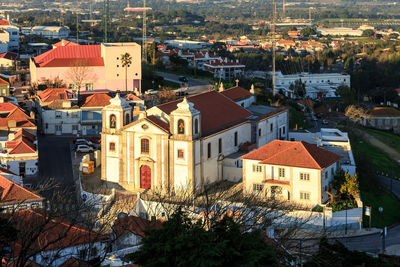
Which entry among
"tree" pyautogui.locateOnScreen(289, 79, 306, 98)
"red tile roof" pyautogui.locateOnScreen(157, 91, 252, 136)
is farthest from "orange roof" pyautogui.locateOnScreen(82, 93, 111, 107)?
"tree" pyautogui.locateOnScreen(289, 79, 306, 98)

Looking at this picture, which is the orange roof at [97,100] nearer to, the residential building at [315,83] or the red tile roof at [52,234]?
the red tile roof at [52,234]

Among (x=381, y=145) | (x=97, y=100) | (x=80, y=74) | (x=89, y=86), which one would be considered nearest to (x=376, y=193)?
(x=381, y=145)

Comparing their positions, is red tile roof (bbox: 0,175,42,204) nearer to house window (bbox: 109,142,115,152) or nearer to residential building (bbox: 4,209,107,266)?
residential building (bbox: 4,209,107,266)

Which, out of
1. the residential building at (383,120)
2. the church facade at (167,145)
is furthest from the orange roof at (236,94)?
the residential building at (383,120)

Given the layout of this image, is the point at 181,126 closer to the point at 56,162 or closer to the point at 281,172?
the point at 281,172

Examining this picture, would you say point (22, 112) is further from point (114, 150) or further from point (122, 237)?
point (122, 237)

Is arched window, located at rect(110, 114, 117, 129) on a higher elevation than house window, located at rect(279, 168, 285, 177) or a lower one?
higher

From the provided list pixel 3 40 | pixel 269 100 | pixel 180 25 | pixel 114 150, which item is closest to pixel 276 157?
pixel 114 150
